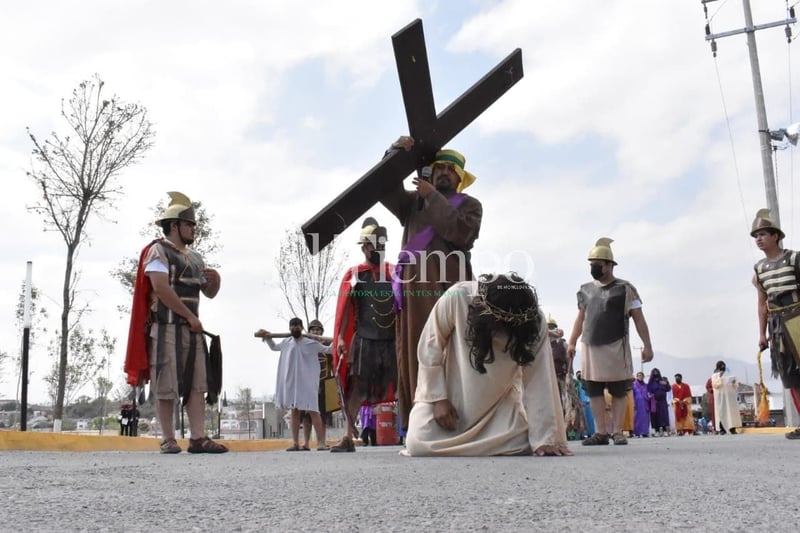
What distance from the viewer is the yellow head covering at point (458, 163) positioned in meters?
6.01

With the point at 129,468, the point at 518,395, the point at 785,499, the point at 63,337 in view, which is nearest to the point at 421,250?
the point at 518,395

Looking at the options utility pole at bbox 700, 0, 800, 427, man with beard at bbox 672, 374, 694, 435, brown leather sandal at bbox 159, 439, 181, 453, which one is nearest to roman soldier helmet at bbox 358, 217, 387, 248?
brown leather sandal at bbox 159, 439, 181, 453

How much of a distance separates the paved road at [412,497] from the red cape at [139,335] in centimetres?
213

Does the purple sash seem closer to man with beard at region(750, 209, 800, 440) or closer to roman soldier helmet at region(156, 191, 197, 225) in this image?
roman soldier helmet at region(156, 191, 197, 225)

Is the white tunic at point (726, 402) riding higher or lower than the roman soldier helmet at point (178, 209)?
lower

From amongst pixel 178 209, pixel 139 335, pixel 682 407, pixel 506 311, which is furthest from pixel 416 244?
pixel 682 407

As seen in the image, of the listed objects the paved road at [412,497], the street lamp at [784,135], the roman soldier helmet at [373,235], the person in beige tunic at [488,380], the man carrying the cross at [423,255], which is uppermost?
the street lamp at [784,135]

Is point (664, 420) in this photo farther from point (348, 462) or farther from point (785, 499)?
point (785, 499)

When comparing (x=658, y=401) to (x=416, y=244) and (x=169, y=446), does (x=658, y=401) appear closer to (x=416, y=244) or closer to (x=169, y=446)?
(x=416, y=244)

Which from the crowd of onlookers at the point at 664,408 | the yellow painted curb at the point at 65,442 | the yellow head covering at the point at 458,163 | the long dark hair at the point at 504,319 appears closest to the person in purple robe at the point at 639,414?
the crowd of onlookers at the point at 664,408

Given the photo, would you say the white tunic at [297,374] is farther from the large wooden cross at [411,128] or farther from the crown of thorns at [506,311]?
the crown of thorns at [506,311]

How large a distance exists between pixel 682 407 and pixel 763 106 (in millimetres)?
7852

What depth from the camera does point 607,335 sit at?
8164 millimetres

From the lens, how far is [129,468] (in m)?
4.16
